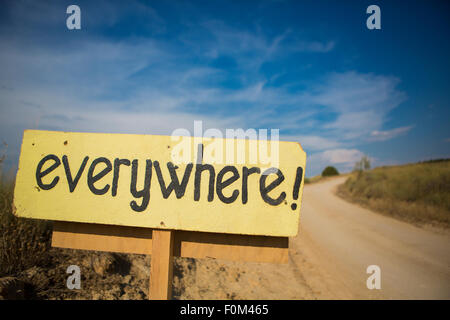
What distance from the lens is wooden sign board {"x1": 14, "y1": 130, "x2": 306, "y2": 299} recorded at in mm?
1239

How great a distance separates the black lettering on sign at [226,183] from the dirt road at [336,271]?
163cm

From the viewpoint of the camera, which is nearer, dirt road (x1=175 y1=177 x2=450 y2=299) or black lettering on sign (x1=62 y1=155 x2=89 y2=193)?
black lettering on sign (x1=62 y1=155 x2=89 y2=193)

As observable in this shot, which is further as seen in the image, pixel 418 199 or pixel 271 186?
pixel 418 199

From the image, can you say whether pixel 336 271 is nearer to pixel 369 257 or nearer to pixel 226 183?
pixel 369 257

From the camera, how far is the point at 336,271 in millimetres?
4094

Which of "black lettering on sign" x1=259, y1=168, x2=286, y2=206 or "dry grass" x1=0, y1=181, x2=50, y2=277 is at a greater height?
"black lettering on sign" x1=259, y1=168, x2=286, y2=206

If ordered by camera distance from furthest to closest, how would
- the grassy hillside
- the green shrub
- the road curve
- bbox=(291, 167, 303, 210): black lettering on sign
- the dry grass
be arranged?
the green shrub < the grassy hillside < the road curve < the dry grass < bbox=(291, 167, 303, 210): black lettering on sign

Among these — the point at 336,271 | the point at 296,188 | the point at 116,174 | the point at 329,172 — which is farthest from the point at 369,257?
the point at 329,172

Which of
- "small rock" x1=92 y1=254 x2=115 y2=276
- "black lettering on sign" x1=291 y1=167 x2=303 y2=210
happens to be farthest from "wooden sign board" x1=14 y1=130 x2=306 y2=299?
"small rock" x1=92 y1=254 x2=115 y2=276

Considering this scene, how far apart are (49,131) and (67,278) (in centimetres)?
182

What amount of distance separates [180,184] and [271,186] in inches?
20.4

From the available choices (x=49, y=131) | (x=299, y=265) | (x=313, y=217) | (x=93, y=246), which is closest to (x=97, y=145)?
(x=49, y=131)

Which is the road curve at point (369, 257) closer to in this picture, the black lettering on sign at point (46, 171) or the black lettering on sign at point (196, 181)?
the black lettering on sign at point (196, 181)

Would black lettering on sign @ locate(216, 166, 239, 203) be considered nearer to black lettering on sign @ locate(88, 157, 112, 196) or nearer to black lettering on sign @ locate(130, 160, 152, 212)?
black lettering on sign @ locate(130, 160, 152, 212)
